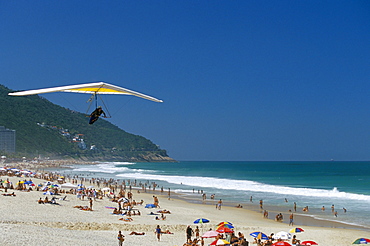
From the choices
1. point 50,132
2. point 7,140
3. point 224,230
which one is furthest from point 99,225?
point 50,132

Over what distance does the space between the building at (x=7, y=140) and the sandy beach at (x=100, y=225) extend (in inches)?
3916

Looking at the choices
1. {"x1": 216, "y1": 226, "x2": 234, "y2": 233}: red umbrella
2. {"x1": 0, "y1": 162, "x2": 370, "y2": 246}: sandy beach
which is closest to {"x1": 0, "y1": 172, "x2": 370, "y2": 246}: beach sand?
{"x1": 0, "y1": 162, "x2": 370, "y2": 246}: sandy beach

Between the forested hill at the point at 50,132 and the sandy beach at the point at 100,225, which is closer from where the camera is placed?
the sandy beach at the point at 100,225

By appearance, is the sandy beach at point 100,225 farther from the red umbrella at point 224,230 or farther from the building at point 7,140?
the building at point 7,140

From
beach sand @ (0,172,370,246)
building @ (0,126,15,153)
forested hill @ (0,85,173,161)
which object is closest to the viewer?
beach sand @ (0,172,370,246)

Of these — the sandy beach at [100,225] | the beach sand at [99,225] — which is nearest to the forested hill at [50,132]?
the beach sand at [99,225]

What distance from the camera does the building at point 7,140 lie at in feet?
378

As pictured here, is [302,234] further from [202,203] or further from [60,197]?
[60,197]

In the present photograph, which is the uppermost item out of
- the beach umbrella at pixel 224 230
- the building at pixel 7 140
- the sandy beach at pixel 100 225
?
the building at pixel 7 140

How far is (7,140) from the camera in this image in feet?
394

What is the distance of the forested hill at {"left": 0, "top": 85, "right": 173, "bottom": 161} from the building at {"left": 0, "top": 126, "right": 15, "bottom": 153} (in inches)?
90.7

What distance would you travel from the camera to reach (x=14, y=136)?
124 metres

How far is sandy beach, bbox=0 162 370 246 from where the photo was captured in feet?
44.0

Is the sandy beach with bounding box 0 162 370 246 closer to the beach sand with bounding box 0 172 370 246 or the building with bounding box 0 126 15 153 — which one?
the beach sand with bounding box 0 172 370 246
